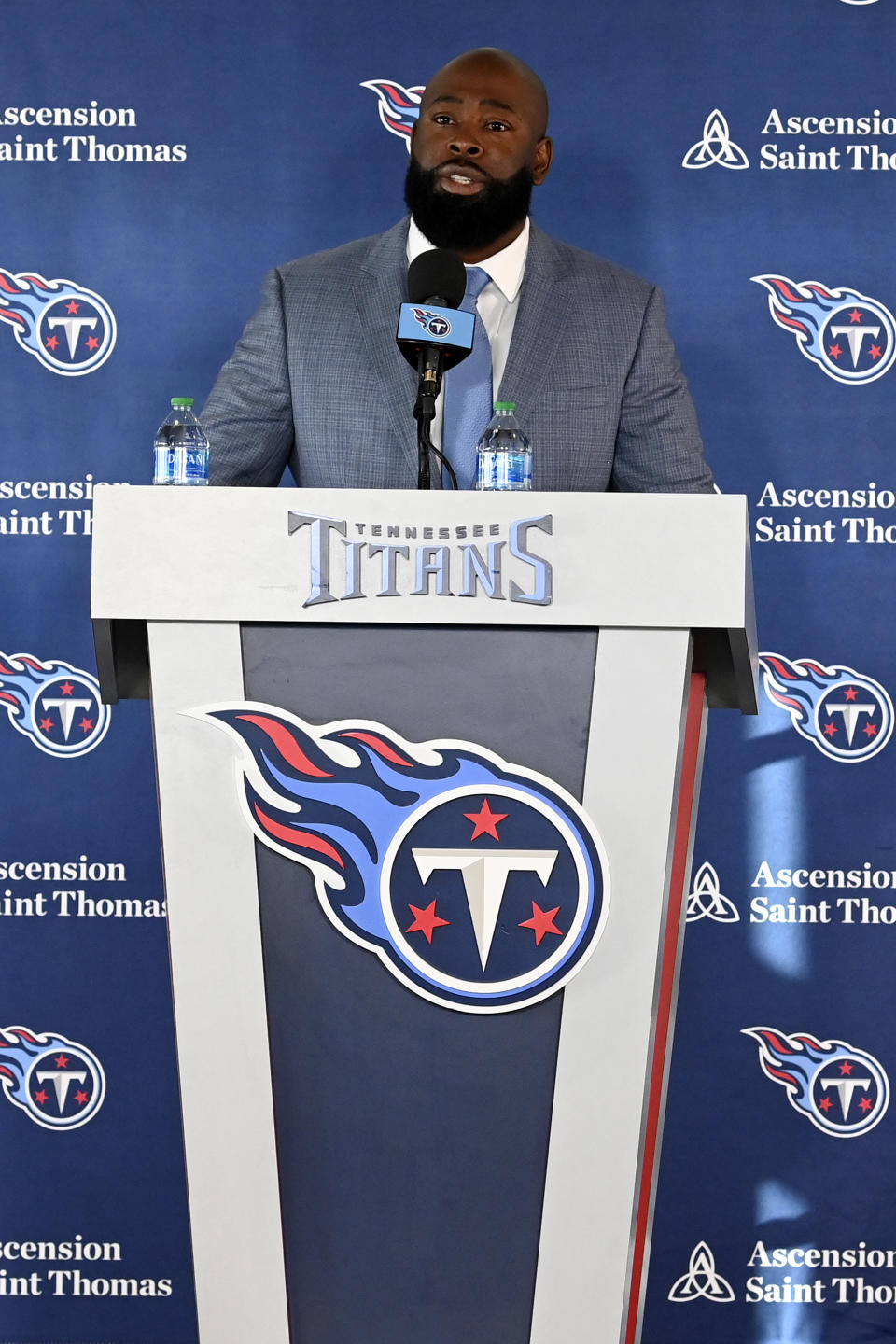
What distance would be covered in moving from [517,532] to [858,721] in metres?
1.71

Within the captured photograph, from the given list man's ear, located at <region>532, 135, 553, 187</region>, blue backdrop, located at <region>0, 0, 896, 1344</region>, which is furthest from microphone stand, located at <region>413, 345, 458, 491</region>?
blue backdrop, located at <region>0, 0, 896, 1344</region>

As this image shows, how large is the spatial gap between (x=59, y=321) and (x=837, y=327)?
1.55 m

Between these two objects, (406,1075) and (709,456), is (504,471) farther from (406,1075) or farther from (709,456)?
(709,456)

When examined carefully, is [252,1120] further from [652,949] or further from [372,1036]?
[652,949]

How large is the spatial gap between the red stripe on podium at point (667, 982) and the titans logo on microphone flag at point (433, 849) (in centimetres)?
13

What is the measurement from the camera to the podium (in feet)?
4.19

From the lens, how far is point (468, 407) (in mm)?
1904

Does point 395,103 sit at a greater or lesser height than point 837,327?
greater

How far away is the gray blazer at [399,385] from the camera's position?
75.5 inches

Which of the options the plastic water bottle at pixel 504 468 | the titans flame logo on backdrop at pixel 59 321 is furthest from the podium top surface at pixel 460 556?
the titans flame logo on backdrop at pixel 59 321

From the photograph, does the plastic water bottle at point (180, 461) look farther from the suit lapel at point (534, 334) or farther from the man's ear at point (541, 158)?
the man's ear at point (541, 158)

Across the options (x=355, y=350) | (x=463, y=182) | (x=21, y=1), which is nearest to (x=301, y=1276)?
(x=355, y=350)

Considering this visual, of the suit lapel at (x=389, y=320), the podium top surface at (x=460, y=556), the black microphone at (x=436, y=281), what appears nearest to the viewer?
the podium top surface at (x=460, y=556)

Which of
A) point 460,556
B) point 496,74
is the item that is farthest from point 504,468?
point 496,74
